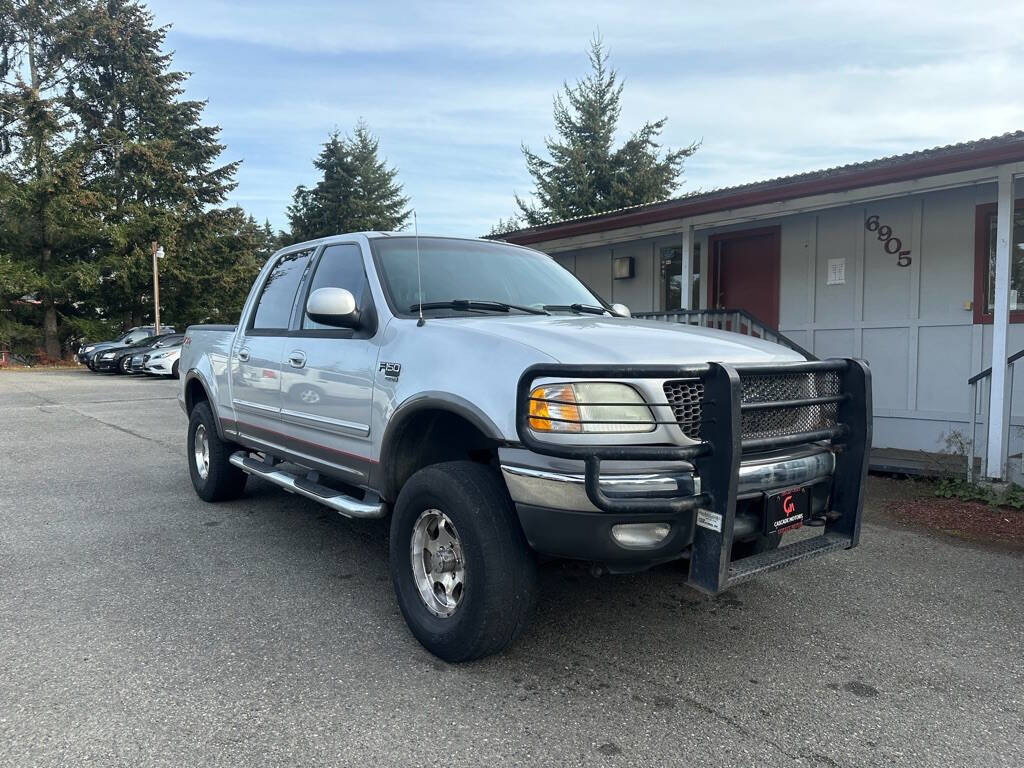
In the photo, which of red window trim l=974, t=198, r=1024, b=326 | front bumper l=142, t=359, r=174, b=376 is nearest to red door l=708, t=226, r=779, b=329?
red window trim l=974, t=198, r=1024, b=326

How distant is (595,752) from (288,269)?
151 inches

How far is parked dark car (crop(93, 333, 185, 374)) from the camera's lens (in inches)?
957

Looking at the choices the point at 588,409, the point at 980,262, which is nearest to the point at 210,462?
the point at 588,409

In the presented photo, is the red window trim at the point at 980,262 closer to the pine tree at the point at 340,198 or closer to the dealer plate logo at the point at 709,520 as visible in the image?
the dealer plate logo at the point at 709,520

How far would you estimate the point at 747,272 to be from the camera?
10367 mm

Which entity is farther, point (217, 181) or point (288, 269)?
point (217, 181)

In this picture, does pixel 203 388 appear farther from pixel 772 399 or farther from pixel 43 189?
pixel 43 189

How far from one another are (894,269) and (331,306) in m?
7.28

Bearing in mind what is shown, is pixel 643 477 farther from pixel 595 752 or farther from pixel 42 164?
pixel 42 164

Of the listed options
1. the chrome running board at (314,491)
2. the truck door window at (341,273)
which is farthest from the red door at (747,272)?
the chrome running board at (314,491)

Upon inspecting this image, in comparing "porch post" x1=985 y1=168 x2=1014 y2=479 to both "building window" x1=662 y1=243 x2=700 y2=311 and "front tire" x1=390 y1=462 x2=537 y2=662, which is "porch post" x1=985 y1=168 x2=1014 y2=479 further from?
"front tire" x1=390 y1=462 x2=537 y2=662

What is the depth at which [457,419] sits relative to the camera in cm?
357

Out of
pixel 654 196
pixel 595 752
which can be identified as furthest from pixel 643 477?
pixel 654 196

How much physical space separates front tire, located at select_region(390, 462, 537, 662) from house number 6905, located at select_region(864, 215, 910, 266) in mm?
7193
